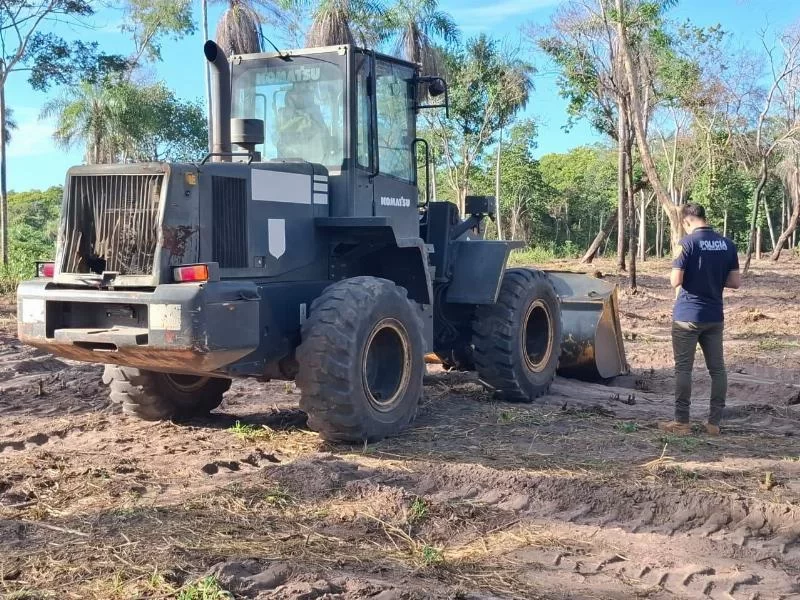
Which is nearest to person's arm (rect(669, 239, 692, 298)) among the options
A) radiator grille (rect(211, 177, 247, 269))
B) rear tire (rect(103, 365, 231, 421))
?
radiator grille (rect(211, 177, 247, 269))

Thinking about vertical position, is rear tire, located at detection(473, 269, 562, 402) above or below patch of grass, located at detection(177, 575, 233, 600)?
above

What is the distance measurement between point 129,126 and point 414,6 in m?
12.6

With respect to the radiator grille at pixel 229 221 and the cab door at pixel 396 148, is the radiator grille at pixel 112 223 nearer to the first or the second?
the radiator grille at pixel 229 221

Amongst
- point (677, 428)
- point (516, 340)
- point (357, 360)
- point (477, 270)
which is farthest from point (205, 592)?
point (477, 270)

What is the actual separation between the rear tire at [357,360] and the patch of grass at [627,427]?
172 centimetres

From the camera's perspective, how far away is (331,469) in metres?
5.62

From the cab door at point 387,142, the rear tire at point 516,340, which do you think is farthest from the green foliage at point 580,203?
the cab door at point 387,142

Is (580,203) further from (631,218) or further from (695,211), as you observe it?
(695,211)

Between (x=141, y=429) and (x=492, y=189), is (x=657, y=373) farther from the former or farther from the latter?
(x=492, y=189)

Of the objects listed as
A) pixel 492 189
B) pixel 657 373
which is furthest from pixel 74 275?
pixel 492 189

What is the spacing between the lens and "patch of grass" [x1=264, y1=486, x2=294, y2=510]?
5105mm

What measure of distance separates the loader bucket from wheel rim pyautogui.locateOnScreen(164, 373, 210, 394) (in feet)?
13.1

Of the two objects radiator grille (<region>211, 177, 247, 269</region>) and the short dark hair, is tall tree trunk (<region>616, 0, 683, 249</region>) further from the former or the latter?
radiator grille (<region>211, 177, 247, 269</region>)

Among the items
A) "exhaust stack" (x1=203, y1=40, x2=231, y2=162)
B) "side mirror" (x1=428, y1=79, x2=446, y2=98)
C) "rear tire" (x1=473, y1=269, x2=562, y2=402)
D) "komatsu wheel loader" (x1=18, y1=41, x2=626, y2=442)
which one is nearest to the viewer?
"komatsu wheel loader" (x1=18, y1=41, x2=626, y2=442)
